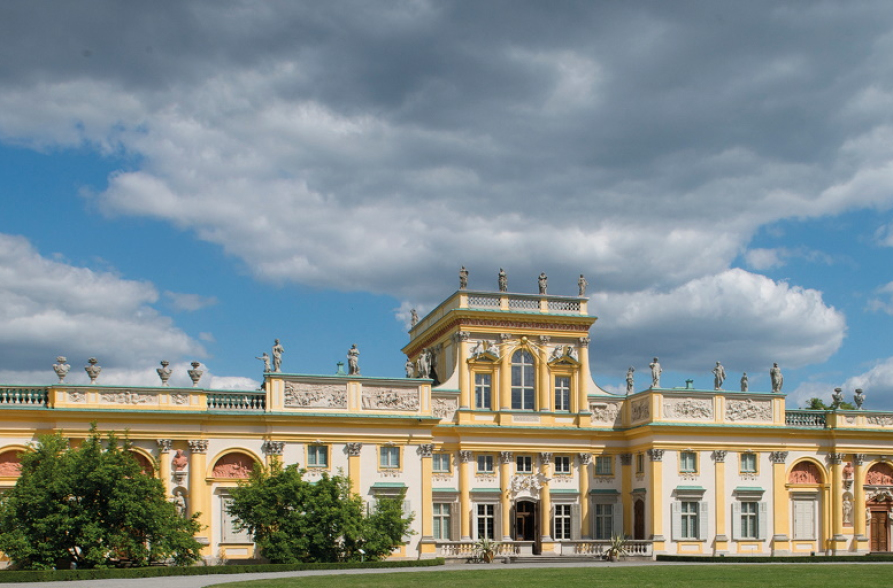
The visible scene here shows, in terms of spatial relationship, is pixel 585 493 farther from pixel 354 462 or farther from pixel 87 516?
pixel 87 516

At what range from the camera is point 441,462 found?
177 ft

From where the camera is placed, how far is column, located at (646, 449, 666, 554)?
52875mm

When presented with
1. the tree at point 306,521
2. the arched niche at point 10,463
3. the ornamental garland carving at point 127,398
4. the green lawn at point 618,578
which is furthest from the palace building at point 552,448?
the green lawn at point 618,578

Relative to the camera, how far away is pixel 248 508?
44.7 m

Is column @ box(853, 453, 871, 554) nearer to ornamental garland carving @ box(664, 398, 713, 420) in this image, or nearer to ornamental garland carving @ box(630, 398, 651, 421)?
ornamental garland carving @ box(664, 398, 713, 420)

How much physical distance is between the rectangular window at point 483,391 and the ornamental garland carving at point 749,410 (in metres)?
12.8

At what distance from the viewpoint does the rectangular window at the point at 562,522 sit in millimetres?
54312

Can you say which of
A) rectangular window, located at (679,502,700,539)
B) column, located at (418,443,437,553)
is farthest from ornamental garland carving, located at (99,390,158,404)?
rectangular window, located at (679,502,700,539)

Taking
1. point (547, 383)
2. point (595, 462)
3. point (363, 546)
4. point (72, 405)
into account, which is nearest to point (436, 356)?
point (547, 383)

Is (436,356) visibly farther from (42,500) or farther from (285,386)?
(42,500)

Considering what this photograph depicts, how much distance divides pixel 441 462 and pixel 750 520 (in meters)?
16.7

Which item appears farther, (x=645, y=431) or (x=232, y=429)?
(x=645, y=431)

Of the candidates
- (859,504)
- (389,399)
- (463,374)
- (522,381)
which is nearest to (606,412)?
(522,381)

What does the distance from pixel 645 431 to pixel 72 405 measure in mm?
28450
